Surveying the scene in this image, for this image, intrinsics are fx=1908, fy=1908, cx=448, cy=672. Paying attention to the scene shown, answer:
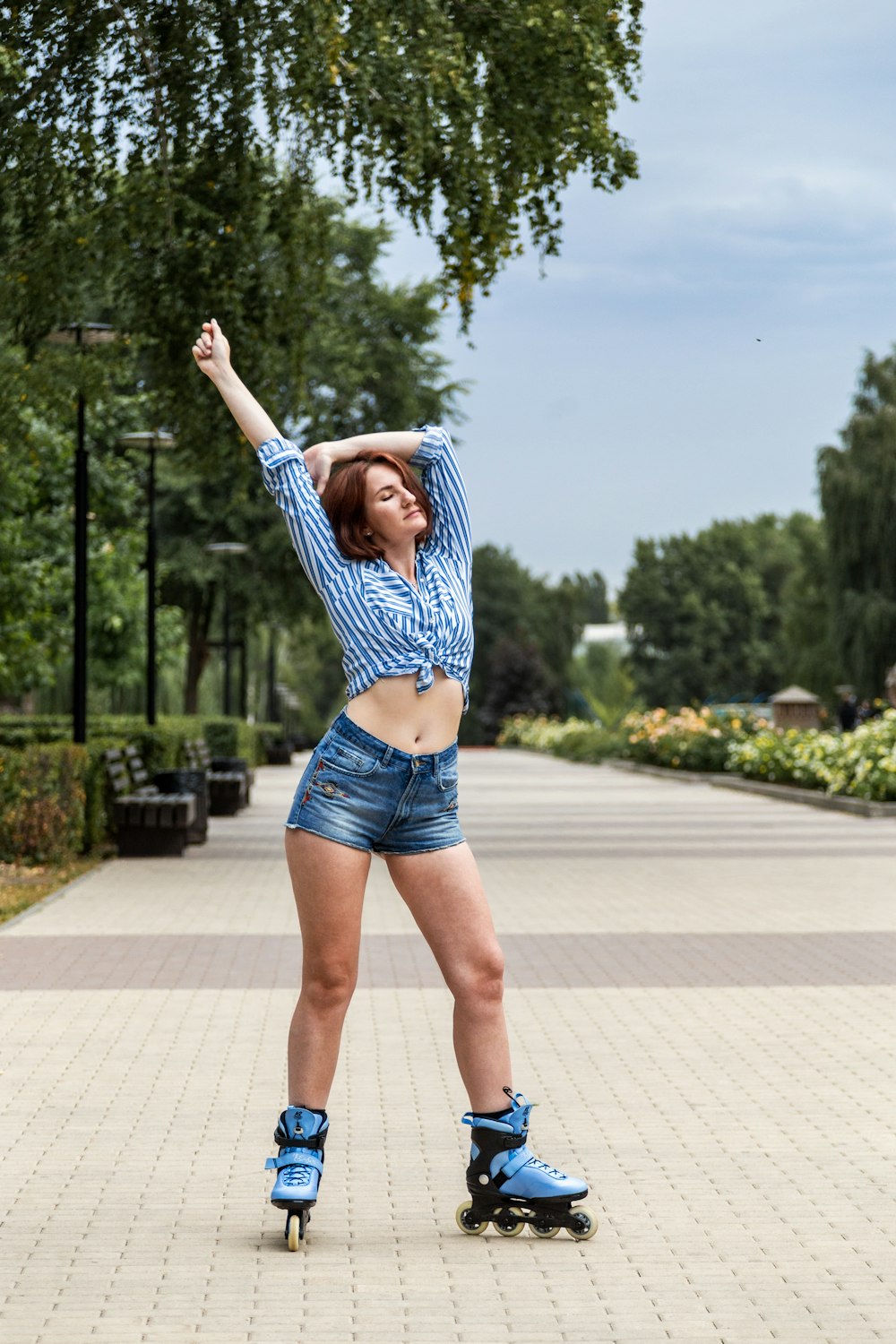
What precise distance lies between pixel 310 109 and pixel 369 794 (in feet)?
31.9

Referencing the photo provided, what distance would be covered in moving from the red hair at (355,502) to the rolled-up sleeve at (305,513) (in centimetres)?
3

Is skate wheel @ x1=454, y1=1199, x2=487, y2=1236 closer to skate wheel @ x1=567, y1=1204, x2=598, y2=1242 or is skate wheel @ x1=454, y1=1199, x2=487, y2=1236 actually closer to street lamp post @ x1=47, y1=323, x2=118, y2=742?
skate wheel @ x1=567, y1=1204, x2=598, y2=1242

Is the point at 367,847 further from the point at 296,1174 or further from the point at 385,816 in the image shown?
the point at 296,1174

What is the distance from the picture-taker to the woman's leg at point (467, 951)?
4188 millimetres

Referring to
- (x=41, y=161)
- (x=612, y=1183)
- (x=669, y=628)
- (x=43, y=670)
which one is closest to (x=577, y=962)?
(x=612, y=1183)

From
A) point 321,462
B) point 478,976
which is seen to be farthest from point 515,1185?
point 321,462

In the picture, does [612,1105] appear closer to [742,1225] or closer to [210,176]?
[742,1225]

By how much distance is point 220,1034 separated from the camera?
6.84 m

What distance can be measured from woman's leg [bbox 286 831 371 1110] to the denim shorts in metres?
0.04

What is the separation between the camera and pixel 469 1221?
428cm

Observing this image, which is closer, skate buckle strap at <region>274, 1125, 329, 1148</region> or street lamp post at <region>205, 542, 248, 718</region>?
skate buckle strap at <region>274, 1125, 329, 1148</region>

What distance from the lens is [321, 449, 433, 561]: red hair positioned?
424 cm

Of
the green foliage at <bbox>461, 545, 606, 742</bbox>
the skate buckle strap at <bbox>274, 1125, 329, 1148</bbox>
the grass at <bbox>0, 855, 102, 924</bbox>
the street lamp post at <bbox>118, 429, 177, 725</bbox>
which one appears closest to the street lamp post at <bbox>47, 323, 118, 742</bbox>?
the grass at <bbox>0, 855, 102, 924</bbox>

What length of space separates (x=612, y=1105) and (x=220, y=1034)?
5.75 ft
